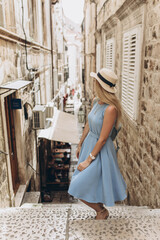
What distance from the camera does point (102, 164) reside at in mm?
2350

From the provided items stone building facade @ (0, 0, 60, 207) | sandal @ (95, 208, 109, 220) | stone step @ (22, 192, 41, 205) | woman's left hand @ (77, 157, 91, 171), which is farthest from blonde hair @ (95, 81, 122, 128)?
stone step @ (22, 192, 41, 205)

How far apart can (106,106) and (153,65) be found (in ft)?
3.85

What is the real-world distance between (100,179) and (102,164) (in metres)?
0.16

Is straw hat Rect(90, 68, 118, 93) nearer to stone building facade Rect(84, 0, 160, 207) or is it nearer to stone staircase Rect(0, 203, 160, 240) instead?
stone building facade Rect(84, 0, 160, 207)

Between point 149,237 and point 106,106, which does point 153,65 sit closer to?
point 106,106

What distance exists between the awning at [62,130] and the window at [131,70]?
314 centimetres

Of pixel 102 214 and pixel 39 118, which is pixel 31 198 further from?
pixel 102 214

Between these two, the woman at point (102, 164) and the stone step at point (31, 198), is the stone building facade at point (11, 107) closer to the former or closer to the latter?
the stone step at point (31, 198)

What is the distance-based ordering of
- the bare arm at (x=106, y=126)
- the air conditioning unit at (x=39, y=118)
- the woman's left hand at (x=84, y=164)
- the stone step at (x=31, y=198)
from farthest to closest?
the air conditioning unit at (x=39, y=118) < the stone step at (x=31, y=198) < the woman's left hand at (x=84, y=164) < the bare arm at (x=106, y=126)

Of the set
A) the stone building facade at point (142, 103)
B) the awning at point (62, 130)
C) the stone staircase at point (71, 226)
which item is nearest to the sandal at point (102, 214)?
the stone staircase at point (71, 226)

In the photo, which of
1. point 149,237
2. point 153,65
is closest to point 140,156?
point 153,65

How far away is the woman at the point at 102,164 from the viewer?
7.57 ft

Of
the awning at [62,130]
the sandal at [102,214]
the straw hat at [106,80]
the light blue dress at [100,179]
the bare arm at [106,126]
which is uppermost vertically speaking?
the straw hat at [106,80]

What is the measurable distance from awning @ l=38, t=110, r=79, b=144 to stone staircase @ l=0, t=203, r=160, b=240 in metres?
4.90
